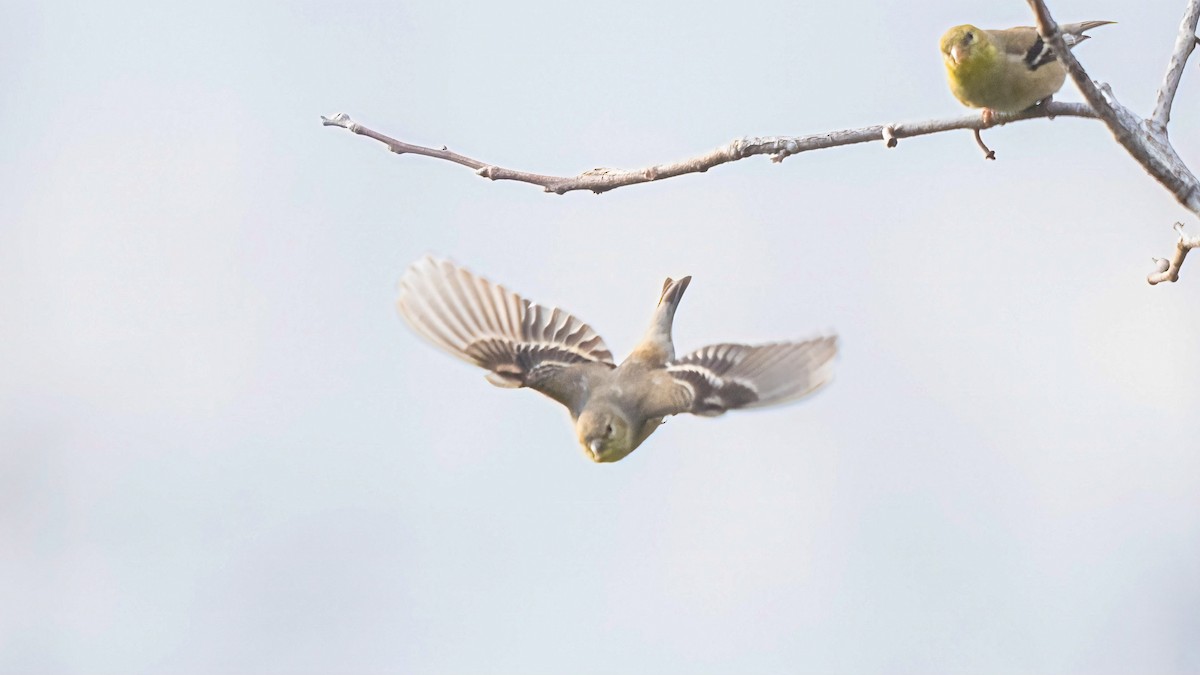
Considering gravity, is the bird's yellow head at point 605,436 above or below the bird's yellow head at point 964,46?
below

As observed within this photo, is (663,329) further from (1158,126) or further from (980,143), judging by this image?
(1158,126)

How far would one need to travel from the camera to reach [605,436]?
18.2 ft

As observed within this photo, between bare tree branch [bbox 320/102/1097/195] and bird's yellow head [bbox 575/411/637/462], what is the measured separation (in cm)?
186

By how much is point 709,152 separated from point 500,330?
9.48 ft

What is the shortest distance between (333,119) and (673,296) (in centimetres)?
294

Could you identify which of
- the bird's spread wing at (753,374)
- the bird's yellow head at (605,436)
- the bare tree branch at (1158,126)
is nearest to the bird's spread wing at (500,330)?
the bird's yellow head at (605,436)

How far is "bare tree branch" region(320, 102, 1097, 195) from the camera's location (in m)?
3.57

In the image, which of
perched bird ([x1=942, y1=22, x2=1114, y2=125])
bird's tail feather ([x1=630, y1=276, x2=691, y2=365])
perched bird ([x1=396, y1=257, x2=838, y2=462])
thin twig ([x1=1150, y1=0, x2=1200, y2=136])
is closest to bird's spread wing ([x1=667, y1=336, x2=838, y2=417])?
perched bird ([x1=396, y1=257, x2=838, y2=462])

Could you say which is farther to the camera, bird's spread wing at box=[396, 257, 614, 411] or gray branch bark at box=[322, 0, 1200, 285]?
bird's spread wing at box=[396, 257, 614, 411]

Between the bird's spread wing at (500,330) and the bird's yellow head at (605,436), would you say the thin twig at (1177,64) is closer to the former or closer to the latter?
the bird's yellow head at (605,436)

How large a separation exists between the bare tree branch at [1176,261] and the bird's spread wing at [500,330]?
109 inches

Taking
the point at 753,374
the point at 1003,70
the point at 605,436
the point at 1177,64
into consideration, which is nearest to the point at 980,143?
the point at 1003,70

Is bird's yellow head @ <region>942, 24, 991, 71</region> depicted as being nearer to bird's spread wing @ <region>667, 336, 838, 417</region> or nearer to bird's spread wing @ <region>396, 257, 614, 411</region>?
bird's spread wing @ <region>667, 336, 838, 417</region>

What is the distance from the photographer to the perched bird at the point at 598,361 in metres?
5.41
